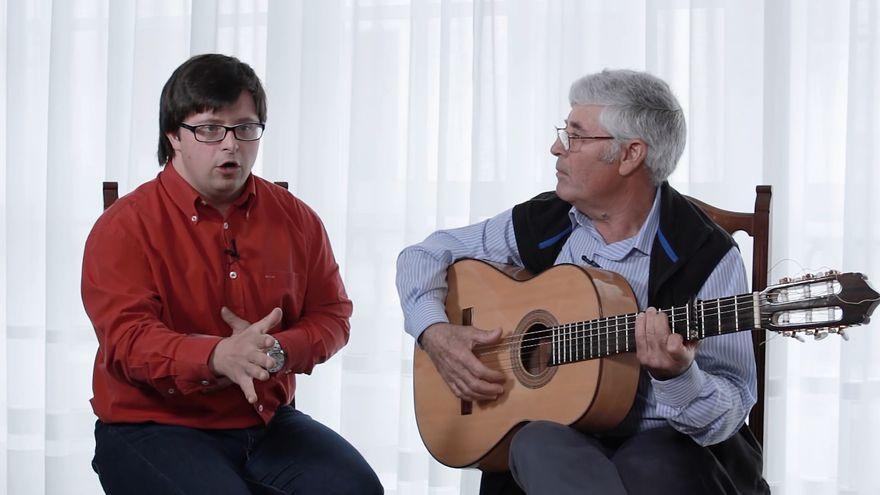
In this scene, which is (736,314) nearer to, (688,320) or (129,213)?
(688,320)

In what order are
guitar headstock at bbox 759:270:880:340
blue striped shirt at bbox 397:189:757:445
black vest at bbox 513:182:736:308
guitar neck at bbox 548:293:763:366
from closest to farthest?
guitar headstock at bbox 759:270:880:340 < guitar neck at bbox 548:293:763:366 < blue striped shirt at bbox 397:189:757:445 < black vest at bbox 513:182:736:308

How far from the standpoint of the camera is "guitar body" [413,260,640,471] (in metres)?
1.67

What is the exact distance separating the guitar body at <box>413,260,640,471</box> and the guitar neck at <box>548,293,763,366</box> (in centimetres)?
2

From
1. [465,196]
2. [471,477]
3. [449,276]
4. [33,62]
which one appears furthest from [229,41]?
[471,477]

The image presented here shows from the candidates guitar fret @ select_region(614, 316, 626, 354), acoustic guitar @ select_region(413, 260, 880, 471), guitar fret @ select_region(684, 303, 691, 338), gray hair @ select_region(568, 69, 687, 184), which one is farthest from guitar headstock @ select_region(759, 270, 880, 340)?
gray hair @ select_region(568, 69, 687, 184)

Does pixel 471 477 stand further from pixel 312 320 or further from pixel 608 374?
pixel 608 374

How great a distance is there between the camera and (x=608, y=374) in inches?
65.1

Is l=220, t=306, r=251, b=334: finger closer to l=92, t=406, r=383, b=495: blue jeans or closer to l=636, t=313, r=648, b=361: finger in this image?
l=92, t=406, r=383, b=495: blue jeans

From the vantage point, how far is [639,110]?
1.86 metres

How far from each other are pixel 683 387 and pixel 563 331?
26cm

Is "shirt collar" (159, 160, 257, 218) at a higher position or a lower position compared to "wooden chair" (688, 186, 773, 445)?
higher

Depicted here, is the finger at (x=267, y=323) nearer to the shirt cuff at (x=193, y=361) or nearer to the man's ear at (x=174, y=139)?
the shirt cuff at (x=193, y=361)

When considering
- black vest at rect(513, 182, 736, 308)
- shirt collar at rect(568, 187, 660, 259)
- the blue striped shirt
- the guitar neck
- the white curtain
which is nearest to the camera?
the guitar neck

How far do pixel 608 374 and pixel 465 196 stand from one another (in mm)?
1191
